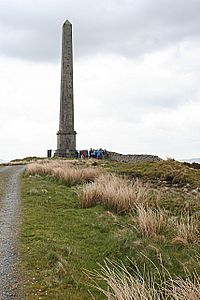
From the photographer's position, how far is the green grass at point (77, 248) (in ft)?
16.8

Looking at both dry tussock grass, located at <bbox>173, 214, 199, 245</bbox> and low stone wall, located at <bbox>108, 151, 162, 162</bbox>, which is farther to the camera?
low stone wall, located at <bbox>108, 151, 162, 162</bbox>

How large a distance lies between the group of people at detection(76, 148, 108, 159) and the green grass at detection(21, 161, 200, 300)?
29.8m

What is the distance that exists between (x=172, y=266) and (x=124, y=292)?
2.19 metres

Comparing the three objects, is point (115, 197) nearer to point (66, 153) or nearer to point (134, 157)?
point (134, 157)

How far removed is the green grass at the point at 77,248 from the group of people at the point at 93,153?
1174 inches

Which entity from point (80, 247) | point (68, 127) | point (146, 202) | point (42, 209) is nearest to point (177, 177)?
point (146, 202)

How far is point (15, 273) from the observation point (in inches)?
211

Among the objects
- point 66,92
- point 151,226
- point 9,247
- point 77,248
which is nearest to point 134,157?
point 66,92

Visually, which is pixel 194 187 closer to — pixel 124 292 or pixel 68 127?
pixel 124 292

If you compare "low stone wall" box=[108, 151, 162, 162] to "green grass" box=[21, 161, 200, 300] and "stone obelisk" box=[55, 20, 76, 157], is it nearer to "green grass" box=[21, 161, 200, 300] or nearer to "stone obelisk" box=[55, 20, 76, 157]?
"stone obelisk" box=[55, 20, 76, 157]

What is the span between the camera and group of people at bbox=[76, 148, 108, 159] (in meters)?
40.4

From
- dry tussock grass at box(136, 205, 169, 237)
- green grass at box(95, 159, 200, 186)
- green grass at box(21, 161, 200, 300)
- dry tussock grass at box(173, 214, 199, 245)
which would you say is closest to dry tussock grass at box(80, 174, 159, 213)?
green grass at box(21, 161, 200, 300)

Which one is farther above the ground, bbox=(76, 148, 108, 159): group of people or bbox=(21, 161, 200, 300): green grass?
bbox=(76, 148, 108, 159): group of people

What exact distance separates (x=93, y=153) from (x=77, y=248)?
1372 inches
